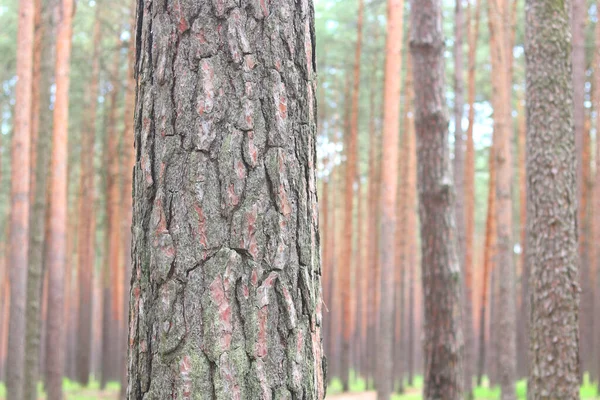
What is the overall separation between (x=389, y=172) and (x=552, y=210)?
20.3 ft

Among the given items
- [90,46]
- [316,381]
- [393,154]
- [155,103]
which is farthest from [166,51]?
[90,46]

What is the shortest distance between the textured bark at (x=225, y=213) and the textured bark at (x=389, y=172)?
356 inches

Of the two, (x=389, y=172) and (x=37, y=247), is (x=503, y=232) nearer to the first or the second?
(x=389, y=172)

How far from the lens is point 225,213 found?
1.47 m

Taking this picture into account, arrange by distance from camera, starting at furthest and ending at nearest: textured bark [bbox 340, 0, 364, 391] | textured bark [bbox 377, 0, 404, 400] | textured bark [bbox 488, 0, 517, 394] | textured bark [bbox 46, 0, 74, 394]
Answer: textured bark [bbox 340, 0, 364, 391] → textured bark [bbox 377, 0, 404, 400] → textured bark [bbox 488, 0, 517, 394] → textured bark [bbox 46, 0, 74, 394]

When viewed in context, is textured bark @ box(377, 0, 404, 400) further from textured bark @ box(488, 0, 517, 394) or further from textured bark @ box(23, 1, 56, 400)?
textured bark @ box(23, 1, 56, 400)

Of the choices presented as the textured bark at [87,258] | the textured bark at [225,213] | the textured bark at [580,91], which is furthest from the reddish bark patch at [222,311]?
the textured bark at [87,258]

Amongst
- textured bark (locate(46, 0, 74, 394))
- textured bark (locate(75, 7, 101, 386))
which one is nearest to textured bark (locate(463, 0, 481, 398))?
textured bark (locate(46, 0, 74, 394))

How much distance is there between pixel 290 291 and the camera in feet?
4.90

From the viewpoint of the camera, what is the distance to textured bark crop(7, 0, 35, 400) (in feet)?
29.1

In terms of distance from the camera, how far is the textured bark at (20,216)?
888 centimetres

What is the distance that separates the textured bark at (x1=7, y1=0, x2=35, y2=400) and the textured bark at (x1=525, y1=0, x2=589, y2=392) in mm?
6818

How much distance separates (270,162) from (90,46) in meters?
17.3

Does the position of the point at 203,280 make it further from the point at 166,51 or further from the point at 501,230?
the point at 501,230
